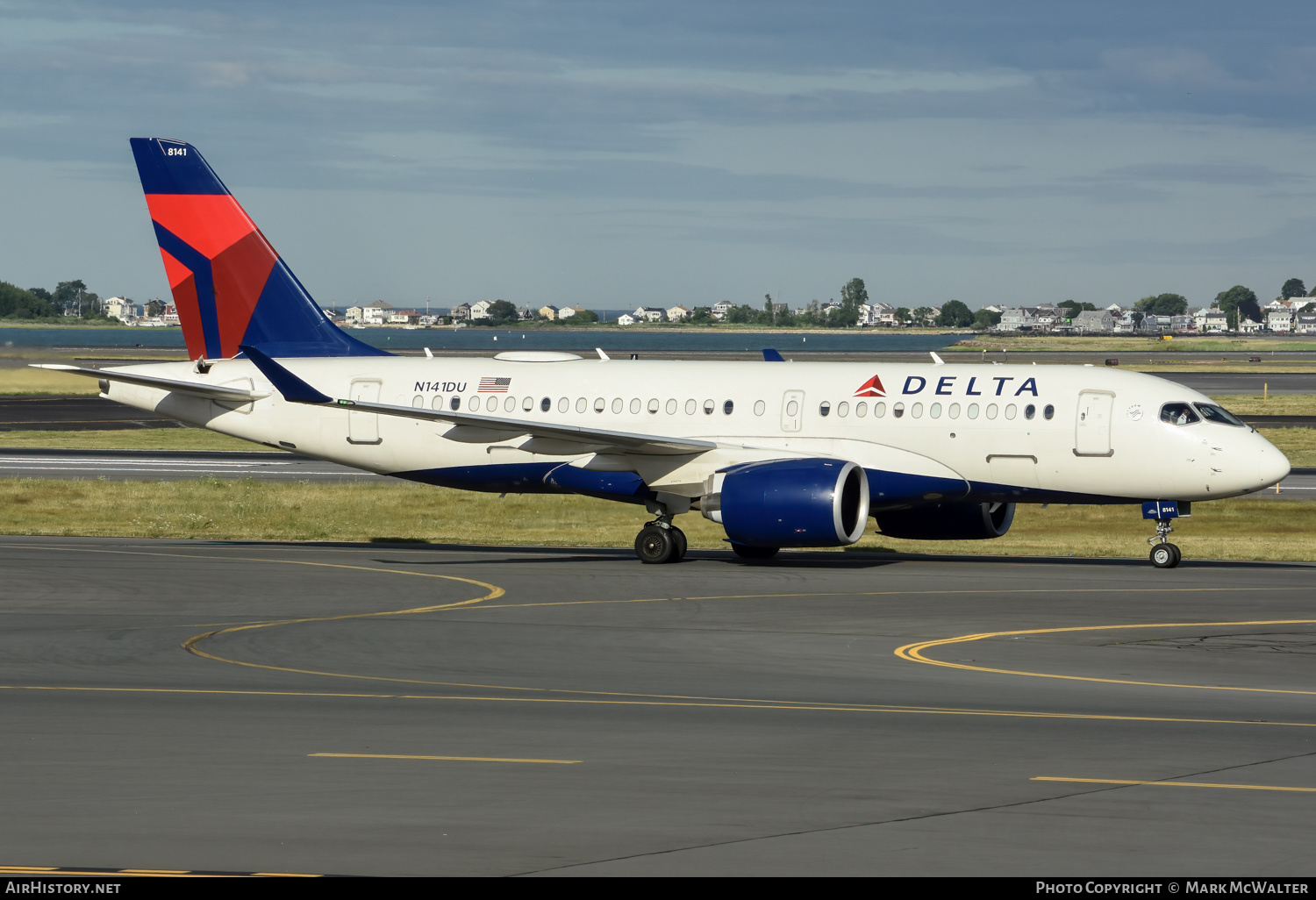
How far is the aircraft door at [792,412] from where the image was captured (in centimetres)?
3519

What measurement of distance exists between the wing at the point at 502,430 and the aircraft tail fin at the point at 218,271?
626 centimetres

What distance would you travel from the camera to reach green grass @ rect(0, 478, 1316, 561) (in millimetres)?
41531

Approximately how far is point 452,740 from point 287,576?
17.0 metres

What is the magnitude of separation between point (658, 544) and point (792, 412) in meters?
4.18

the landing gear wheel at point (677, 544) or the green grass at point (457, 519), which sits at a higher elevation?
the landing gear wheel at point (677, 544)

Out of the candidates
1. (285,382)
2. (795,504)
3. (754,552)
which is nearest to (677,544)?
(754,552)

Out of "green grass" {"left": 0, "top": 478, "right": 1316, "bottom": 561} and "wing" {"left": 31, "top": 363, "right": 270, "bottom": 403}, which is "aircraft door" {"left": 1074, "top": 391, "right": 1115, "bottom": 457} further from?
"wing" {"left": 31, "top": 363, "right": 270, "bottom": 403}

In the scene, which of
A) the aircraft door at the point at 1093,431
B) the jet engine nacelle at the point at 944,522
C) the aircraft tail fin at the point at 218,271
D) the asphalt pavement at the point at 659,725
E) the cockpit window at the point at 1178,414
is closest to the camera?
the asphalt pavement at the point at 659,725

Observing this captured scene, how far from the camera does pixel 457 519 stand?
155 feet

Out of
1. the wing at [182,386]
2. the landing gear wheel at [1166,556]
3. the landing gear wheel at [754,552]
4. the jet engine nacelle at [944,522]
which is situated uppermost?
the wing at [182,386]

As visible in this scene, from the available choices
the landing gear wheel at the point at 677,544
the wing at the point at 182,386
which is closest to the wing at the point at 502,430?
the landing gear wheel at the point at 677,544

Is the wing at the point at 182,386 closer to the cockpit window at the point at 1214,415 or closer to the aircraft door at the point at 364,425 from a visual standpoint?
the aircraft door at the point at 364,425
